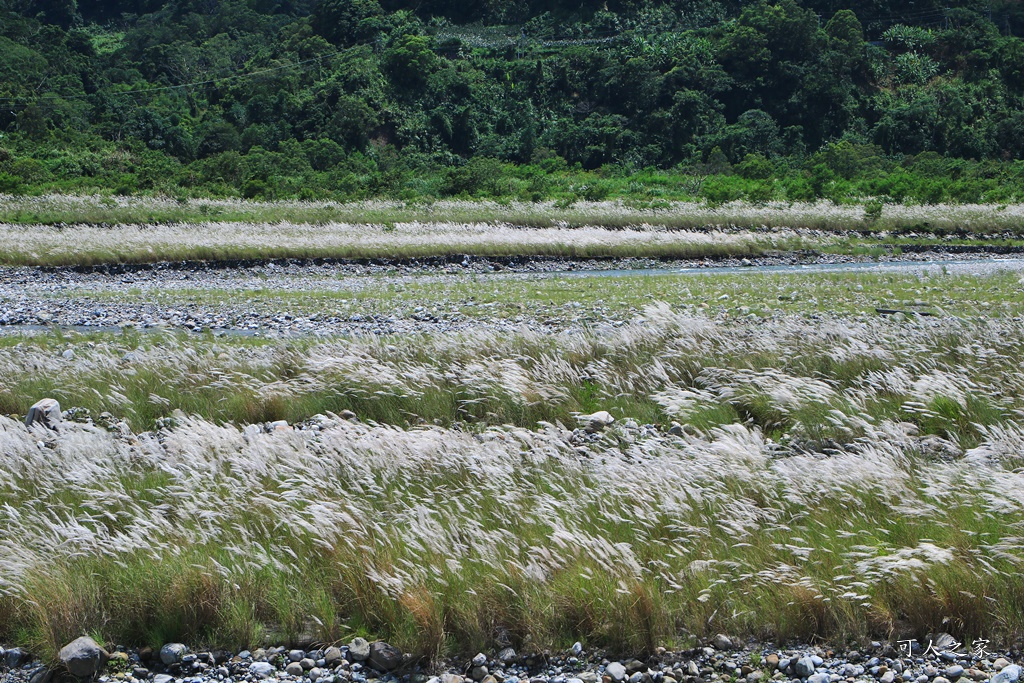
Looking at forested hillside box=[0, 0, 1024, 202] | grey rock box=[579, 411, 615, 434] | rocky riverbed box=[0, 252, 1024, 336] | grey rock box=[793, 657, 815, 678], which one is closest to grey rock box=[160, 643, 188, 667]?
grey rock box=[793, 657, 815, 678]

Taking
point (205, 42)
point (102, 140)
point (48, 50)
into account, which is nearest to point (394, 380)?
point (102, 140)

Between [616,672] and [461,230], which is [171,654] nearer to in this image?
[616,672]

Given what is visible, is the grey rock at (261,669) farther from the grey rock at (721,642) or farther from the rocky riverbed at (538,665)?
the grey rock at (721,642)

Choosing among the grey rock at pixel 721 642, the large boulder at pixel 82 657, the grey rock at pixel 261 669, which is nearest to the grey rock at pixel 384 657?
the grey rock at pixel 261 669

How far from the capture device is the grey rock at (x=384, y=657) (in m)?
4.60

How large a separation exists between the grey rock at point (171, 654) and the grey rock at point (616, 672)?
226 cm

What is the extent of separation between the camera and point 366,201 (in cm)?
4681

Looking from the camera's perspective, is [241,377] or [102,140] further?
[102,140]

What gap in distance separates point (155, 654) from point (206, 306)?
1549cm

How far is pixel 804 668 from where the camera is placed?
4.36 metres

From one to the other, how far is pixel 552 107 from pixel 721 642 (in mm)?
87235

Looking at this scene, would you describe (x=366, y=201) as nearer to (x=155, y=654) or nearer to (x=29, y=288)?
(x=29, y=288)

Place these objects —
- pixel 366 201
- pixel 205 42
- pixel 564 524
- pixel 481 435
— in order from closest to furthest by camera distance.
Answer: pixel 564 524
pixel 481 435
pixel 366 201
pixel 205 42

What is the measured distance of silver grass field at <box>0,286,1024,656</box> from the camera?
469cm
